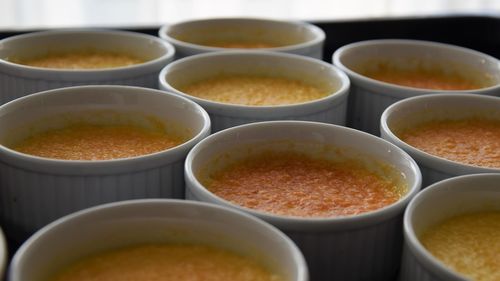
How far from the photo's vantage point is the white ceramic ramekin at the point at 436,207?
0.72 meters

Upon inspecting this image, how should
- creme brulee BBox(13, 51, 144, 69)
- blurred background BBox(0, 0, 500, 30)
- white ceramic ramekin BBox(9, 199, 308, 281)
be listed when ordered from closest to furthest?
→ 1. white ceramic ramekin BBox(9, 199, 308, 281)
2. creme brulee BBox(13, 51, 144, 69)
3. blurred background BBox(0, 0, 500, 30)

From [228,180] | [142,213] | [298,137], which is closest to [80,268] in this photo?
[142,213]

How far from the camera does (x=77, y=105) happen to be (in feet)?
3.55

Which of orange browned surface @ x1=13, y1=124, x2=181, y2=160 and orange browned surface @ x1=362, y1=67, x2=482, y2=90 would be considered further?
orange browned surface @ x1=362, y1=67, x2=482, y2=90

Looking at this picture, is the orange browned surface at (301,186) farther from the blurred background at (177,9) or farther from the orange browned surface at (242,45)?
the blurred background at (177,9)

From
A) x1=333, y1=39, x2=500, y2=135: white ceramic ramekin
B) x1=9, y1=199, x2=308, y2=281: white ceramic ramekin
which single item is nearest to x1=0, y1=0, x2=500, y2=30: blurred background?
x1=333, y1=39, x2=500, y2=135: white ceramic ramekin

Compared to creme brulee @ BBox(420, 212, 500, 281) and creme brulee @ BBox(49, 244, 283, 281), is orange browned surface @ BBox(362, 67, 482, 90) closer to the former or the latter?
creme brulee @ BBox(420, 212, 500, 281)

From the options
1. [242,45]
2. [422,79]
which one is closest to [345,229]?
[422,79]

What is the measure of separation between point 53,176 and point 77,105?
233 mm

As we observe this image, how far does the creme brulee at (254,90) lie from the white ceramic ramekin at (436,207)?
1.36 feet

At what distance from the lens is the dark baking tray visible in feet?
4.99

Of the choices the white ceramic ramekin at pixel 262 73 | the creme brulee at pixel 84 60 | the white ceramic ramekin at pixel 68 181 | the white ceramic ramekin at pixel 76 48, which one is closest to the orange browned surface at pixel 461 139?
the white ceramic ramekin at pixel 262 73

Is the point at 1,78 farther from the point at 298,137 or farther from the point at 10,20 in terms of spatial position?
the point at 10,20

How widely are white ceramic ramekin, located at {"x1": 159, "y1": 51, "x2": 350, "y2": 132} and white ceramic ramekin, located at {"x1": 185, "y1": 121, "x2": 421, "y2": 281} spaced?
8cm
